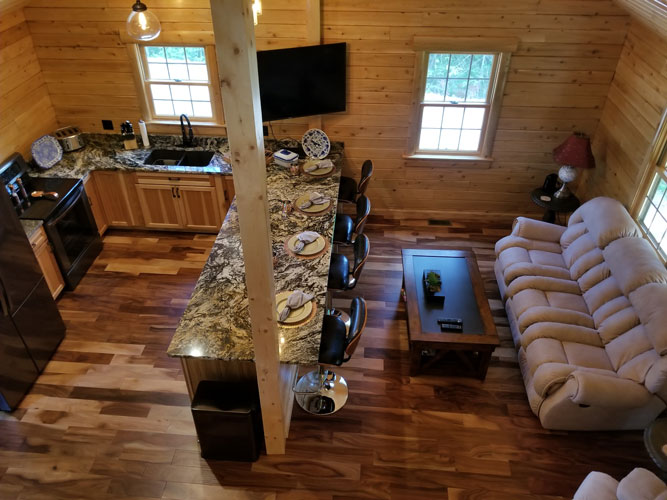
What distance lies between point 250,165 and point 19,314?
2.72 metres

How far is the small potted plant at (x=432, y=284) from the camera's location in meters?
4.43

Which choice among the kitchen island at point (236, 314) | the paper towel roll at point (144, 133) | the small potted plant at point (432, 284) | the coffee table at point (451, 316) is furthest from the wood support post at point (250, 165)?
the paper towel roll at point (144, 133)

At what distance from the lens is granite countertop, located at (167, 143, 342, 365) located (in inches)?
132

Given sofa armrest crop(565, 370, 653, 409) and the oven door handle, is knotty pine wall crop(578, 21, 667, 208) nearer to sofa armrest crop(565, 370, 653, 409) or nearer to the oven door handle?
sofa armrest crop(565, 370, 653, 409)

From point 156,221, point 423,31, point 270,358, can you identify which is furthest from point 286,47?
point 270,358

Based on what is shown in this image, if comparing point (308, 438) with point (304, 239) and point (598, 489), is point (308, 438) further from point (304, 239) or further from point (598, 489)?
point (598, 489)

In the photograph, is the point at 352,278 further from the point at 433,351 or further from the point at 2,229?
the point at 2,229

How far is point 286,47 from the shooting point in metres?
5.19

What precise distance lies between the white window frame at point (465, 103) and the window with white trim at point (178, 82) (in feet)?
7.13

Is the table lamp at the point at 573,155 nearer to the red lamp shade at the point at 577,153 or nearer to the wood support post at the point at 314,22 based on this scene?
the red lamp shade at the point at 577,153

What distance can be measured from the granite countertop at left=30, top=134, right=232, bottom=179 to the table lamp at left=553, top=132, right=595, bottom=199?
3448 millimetres

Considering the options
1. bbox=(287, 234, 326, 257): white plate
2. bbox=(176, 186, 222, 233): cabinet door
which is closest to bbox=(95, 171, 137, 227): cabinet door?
bbox=(176, 186, 222, 233): cabinet door

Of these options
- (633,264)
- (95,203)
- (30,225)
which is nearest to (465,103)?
(633,264)

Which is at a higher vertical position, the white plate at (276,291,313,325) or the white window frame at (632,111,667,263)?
the white window frame at (632,111,667,263)
